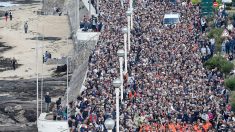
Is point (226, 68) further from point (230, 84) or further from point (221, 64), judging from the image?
point (230, 84)

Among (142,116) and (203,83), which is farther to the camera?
(203,83)

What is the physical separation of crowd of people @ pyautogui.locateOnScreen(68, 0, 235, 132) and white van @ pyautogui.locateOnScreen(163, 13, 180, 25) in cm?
42

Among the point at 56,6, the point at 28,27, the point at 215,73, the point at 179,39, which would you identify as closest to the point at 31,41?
the point at 28,27

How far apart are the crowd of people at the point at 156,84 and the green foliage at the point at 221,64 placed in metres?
0.73

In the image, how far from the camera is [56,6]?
290 ft

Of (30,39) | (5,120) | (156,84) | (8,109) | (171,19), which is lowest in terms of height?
(5,120)

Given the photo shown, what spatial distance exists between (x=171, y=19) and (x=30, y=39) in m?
16.6

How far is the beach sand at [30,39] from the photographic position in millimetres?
63312

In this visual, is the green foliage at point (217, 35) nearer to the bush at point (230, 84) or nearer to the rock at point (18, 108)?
the bush at point (230, 84)

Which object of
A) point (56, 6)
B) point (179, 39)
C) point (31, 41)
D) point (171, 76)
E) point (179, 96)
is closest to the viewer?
point (179, 96)

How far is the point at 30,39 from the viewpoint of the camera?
248ft

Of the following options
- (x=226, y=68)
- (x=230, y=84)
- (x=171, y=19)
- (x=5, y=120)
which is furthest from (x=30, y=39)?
(x=230, y=84)

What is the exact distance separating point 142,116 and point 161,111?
0.91 metres

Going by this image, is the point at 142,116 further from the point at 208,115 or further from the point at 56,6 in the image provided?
the point at 56,6
